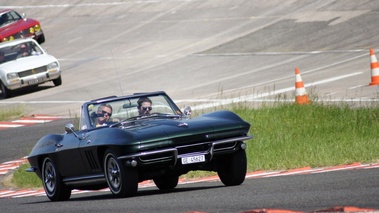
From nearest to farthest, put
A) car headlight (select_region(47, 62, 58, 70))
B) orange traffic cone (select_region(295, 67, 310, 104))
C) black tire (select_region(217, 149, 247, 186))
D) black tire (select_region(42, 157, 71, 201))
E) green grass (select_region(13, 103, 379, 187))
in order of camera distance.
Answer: black tire (select_region(217, 149, 247, 186)), black tire (select_region(42, 157, 71, 201)), green grass (select_region(13, 103, 379, 187)), orange traffic cone (select_region(295, 67, 310, 104)), car headlight (select_region(47, 62, 58, 70))

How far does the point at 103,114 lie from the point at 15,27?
24277 mm

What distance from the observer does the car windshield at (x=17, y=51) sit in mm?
30469

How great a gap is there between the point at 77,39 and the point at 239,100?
1689cm

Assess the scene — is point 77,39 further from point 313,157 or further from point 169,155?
point 169,155

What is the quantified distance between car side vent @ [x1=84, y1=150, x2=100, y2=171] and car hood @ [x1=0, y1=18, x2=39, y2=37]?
2430 cm

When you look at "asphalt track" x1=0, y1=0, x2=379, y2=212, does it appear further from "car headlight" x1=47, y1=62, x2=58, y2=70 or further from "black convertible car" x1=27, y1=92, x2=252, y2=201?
"black convertible car" x1=27, y1=92, x2=252, y2=201

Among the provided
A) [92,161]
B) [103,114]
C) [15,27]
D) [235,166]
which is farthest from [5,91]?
[235,166]

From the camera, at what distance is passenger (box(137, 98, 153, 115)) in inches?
497

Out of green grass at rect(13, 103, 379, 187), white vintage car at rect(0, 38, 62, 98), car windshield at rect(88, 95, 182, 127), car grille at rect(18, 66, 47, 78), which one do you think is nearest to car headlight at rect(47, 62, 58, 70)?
white vintage car at rect(0, 38, 62, 98)

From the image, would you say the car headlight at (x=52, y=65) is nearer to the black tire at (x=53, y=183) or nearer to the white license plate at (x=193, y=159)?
the black tire at (x=53, y=183)

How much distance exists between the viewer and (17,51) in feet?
100

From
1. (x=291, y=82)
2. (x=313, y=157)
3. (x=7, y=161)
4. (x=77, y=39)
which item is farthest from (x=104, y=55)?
(x=313, y=157)

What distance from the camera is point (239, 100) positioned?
904 inches

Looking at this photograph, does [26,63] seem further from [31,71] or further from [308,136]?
[308,136]
